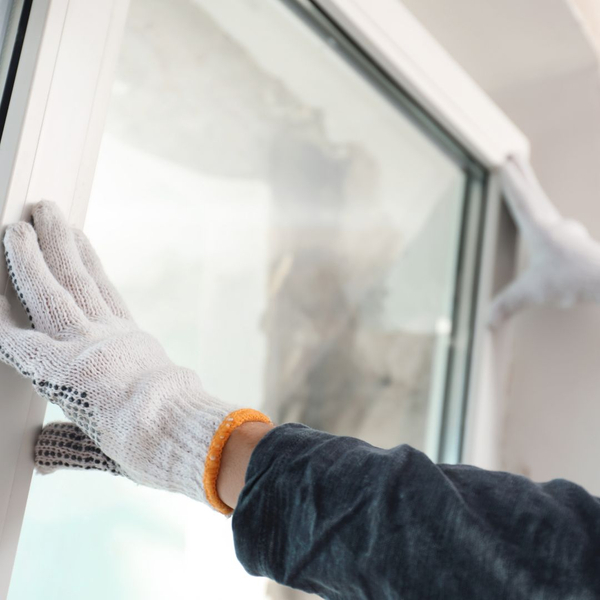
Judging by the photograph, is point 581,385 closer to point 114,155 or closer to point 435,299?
point 435,299

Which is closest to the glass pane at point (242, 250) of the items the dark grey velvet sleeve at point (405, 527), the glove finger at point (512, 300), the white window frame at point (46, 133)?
the white window frame at point (46, 133)

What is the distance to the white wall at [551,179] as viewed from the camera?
108 centimetres

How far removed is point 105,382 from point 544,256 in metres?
0.85

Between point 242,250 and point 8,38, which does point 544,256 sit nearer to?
point 242,250

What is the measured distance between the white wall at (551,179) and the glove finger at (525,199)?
160 mm

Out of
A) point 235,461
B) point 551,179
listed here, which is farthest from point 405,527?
point 551,179

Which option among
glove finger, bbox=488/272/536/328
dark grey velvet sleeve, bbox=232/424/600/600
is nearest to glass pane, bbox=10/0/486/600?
glove finger, bbox=488/272/536/328

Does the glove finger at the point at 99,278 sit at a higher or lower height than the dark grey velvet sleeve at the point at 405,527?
higher

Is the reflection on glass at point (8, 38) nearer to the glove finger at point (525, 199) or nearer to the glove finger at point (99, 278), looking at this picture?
the glove finger at point (99, 278)

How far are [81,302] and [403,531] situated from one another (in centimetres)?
27

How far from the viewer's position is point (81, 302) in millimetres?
445

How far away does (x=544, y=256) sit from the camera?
1.05m

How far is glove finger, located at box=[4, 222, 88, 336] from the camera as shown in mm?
417

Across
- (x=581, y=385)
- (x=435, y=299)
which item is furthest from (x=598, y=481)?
(x=435, y=299)
